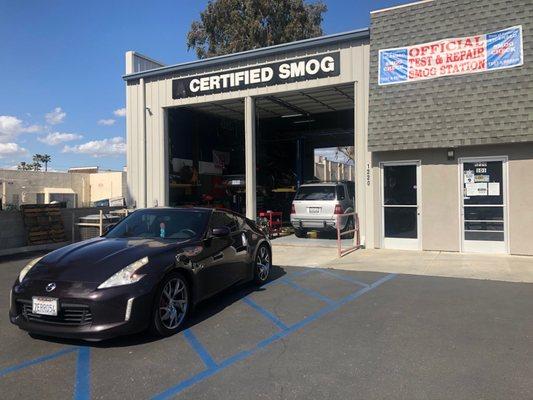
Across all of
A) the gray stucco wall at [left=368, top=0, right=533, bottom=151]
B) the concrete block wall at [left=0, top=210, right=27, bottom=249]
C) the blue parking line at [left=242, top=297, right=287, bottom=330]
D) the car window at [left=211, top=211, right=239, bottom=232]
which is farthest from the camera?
the concrete block wall at [left=0, top=210, right=27, bottom=249]

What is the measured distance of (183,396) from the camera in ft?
12.4

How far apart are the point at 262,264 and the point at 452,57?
24.3 feet

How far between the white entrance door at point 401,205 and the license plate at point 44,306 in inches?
372

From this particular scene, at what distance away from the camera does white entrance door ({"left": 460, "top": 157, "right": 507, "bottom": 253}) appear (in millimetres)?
11195

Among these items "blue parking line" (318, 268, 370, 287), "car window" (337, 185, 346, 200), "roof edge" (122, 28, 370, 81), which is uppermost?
"roof edge" (122, 28, 370, 81)

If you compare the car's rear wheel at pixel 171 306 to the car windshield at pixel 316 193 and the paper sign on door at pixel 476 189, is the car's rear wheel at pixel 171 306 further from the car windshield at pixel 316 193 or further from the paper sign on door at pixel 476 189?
the car windshield at pixel 316 193

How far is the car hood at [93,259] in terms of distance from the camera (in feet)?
16.3

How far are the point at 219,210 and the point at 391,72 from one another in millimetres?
7306

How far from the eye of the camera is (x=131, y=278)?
4.96 meters

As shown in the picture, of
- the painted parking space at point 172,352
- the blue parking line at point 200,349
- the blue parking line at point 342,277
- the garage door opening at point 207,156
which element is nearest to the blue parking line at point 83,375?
the painted parking space at point 172,352

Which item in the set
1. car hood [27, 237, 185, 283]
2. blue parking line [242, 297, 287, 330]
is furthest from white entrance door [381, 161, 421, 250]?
car hood [27, 237, 185, 283]

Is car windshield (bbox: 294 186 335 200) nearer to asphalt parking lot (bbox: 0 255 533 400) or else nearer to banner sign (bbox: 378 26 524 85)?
banner sign (bbox: 378 26 524 85)

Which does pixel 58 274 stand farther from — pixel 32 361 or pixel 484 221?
pixel 484 221

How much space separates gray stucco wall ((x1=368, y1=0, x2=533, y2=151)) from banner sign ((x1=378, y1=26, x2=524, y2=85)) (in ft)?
0.47
